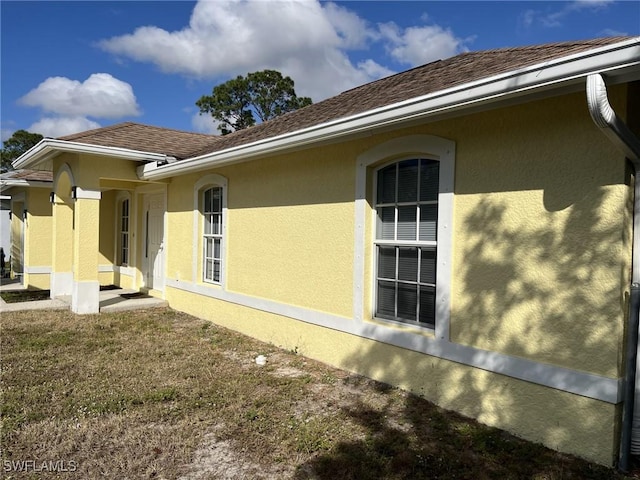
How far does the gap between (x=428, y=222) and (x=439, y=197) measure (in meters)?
0.34

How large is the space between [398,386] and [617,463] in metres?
2.09

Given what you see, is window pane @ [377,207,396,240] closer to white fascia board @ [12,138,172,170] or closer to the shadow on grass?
the shadow on grass

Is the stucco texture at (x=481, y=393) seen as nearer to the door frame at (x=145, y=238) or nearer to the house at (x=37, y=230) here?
the door frame at (x=145, y=238)

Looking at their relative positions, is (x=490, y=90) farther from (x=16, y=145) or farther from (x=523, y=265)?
(x=16, y=145)

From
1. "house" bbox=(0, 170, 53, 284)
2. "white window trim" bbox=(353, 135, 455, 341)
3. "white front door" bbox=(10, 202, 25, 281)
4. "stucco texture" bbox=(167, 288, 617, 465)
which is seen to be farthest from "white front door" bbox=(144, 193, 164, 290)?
"white window trim" bbox=(353, 135, 455, 341)

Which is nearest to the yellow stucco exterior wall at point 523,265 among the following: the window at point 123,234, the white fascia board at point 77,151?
the white fascia board at point 77,151

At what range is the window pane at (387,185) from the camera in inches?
209

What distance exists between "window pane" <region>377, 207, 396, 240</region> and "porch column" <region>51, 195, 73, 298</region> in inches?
323

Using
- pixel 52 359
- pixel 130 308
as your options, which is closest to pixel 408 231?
pixel 52 359

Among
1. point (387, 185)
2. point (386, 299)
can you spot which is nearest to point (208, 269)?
point (386, 299)

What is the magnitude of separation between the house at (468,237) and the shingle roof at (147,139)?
118 cm

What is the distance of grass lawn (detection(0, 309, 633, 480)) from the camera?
3430 mm

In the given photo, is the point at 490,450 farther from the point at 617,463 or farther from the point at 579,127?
the point at 579,127

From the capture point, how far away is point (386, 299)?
5.36 metres
